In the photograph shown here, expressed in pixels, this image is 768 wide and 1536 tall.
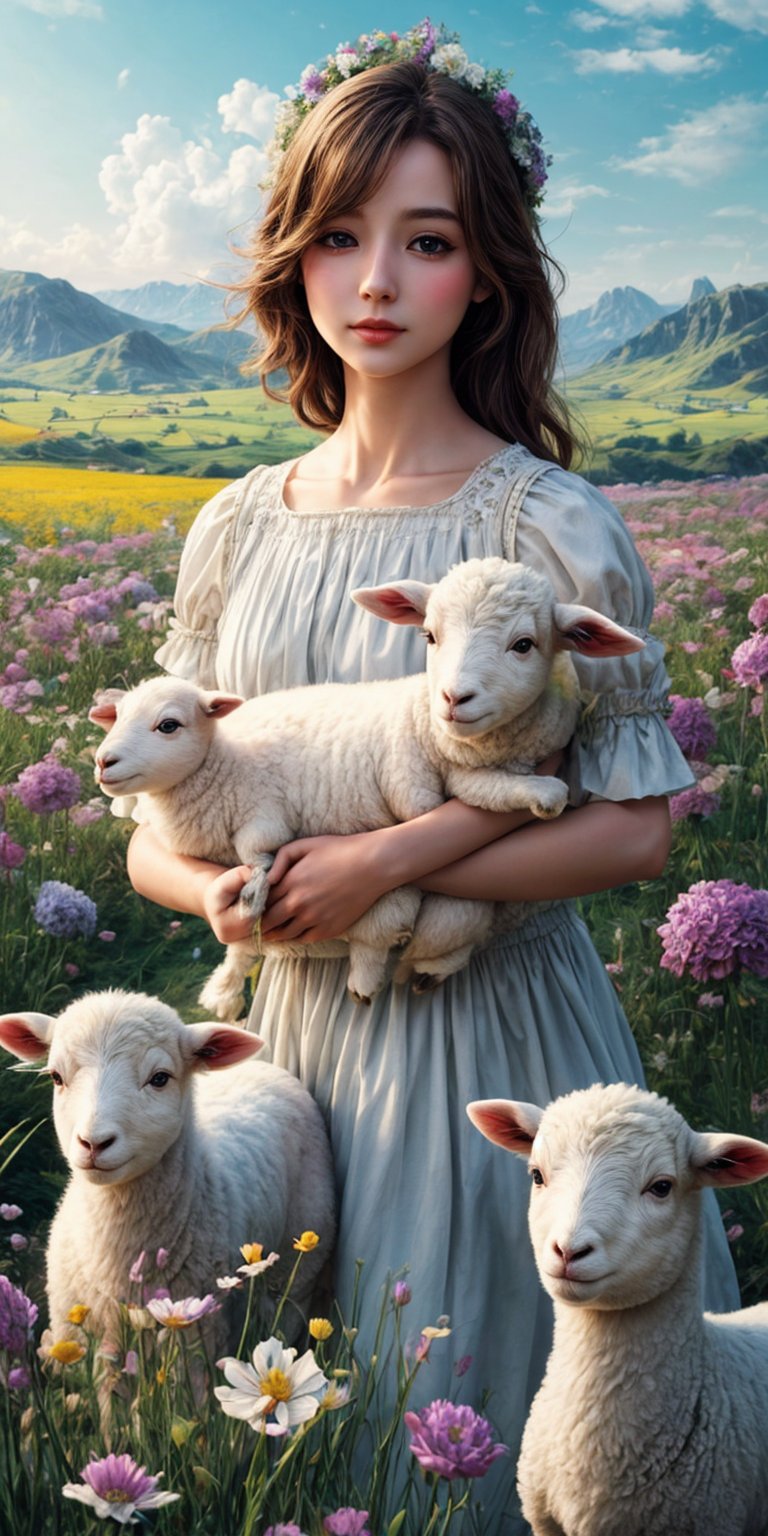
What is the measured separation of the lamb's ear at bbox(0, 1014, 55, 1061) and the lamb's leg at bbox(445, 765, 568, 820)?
0.62m

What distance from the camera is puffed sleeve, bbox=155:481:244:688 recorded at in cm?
245

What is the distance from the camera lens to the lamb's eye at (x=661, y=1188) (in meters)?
1.44

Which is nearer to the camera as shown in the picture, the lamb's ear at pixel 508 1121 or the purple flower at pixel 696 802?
the lamb's ear at pixel 508 1121

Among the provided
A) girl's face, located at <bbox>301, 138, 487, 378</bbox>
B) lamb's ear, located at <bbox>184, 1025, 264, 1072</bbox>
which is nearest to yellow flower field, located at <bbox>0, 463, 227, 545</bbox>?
girl's face, located at <bbox>301, 138, 487, 378</bbox>

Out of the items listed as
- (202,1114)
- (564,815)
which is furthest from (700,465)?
(202,1114)

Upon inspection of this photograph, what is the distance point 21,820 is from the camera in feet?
11.3

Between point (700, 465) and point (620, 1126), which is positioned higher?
point (700, 465)

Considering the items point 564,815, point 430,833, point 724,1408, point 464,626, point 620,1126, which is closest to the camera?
point 620,1126

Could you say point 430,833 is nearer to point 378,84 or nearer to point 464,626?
point 464,626

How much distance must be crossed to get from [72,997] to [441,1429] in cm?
219

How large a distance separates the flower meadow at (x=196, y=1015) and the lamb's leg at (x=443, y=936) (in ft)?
1.35

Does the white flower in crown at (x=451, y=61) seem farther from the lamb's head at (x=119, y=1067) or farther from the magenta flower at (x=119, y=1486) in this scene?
the magenta flower at (x=119, y=1486)

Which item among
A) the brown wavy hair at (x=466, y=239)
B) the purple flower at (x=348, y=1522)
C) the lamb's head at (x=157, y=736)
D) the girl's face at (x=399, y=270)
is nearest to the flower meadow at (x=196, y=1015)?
the purple flower at (x=348, y=1522)

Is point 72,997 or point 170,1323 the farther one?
point 72,997
